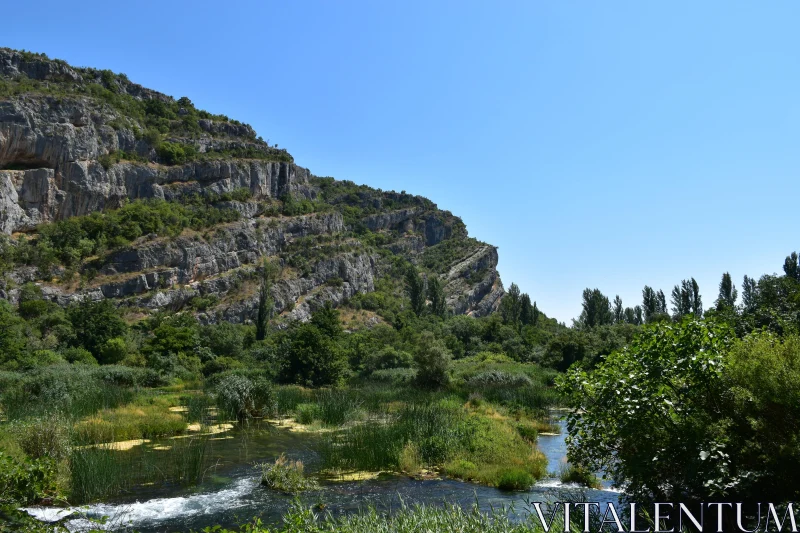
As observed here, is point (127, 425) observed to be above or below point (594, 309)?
below

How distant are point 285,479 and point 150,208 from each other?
77122 mm

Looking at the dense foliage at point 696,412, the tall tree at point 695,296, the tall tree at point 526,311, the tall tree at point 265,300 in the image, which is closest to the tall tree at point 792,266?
the tall tree at point 695,296

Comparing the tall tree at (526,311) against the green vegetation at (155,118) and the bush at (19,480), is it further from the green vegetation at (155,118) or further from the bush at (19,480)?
the bush at (19,480)

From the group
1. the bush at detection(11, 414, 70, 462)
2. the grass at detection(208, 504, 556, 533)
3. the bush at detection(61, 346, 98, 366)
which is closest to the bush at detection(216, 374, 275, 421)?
the bush at detection(11, 414, 70, 462)

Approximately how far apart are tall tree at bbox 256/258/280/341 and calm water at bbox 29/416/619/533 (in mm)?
50480

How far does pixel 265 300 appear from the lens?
6919 cm

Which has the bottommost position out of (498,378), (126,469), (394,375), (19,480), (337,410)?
(126,469)

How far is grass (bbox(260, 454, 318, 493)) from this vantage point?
13.2 m

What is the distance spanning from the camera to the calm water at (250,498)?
34.9 feet

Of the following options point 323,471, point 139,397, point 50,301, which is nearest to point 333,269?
point 50,301

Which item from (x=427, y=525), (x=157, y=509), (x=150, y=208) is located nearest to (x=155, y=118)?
(x=150, y=208)

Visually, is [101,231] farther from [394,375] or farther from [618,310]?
[618,310]

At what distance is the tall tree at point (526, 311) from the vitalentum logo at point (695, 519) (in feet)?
294

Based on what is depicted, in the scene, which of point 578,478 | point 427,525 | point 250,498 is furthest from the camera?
point 578,478
